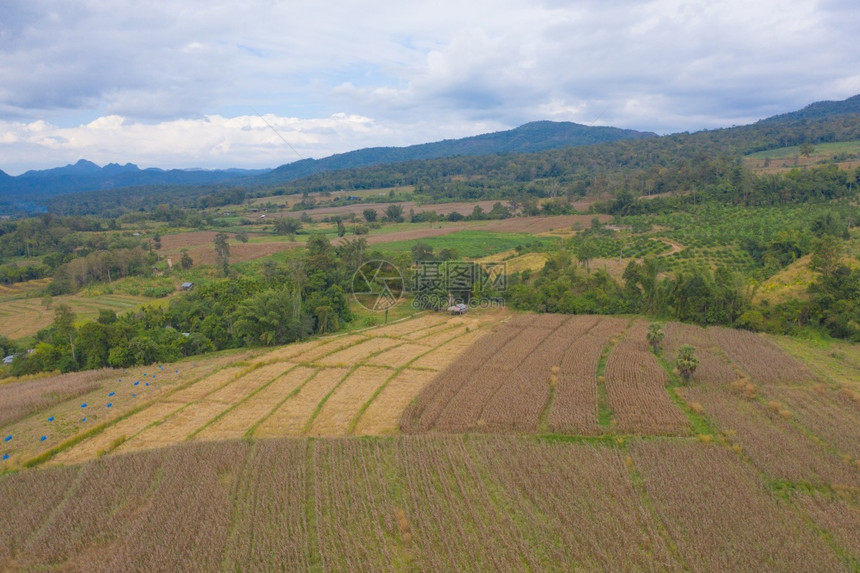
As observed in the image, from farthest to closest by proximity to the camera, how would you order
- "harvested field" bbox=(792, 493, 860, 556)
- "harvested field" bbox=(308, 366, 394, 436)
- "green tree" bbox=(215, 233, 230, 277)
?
"green tree" bbox=(215, 233, 230, 277) → "harvested field" bbox=(308, 366, 394, 436) → "harvested field" bbox=(792, 493, 860, 556)

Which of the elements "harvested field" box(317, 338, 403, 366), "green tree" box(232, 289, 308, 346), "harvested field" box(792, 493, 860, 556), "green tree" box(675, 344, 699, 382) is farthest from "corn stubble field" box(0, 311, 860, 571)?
"green tree" box(232, 289, 308, 346)

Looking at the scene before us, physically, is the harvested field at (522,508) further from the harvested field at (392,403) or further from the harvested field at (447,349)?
the harvested field at (447,349)

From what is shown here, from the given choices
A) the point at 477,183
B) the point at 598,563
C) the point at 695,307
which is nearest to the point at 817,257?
the point at 695,307

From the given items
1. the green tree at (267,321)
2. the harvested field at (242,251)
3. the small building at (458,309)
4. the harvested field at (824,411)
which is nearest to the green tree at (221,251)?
the harvested field at (242,251)

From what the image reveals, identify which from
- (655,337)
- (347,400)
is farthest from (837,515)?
(347,400)

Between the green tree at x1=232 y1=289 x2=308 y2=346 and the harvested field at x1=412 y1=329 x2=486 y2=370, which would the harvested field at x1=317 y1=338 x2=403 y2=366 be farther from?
the green tree at x1=232 y1=289 x2=308 y2=346

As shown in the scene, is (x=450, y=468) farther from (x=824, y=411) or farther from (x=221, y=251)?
(x=221, y=251)
